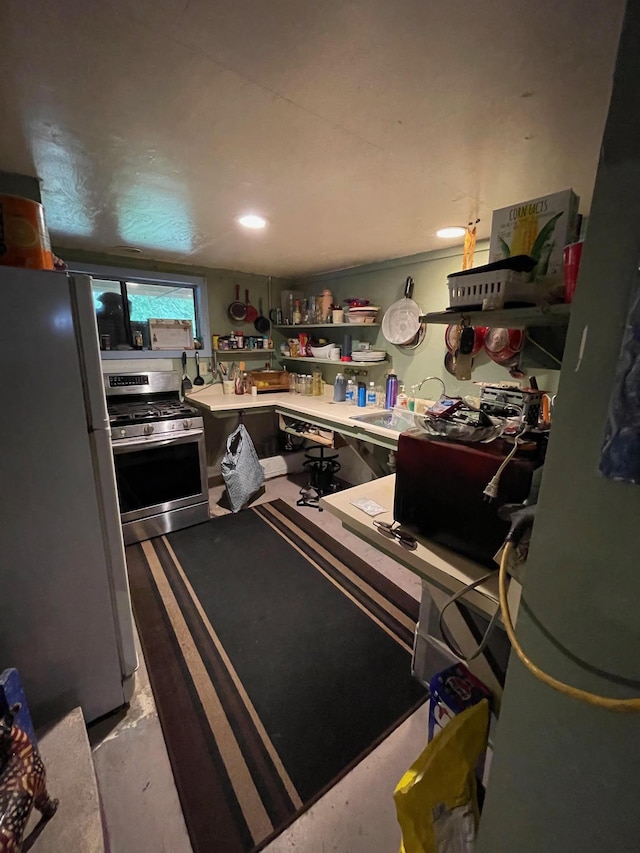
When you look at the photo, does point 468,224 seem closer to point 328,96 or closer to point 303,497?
point 328,96

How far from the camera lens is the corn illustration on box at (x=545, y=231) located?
2.52 ft

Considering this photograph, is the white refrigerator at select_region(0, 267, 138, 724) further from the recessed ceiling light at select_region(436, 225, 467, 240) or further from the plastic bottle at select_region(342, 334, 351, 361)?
the plastic bottle at select_region(342, 334, 351, 361)

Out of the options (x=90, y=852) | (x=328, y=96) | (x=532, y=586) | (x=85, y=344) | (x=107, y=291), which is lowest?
(x=90, y=852)

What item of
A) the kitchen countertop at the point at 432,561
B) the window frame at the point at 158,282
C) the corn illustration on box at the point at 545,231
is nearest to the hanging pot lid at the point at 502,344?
the corn illustration on box at the point at 545,231

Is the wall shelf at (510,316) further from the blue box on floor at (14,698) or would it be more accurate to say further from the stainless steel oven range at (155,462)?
the stainless steel oven range at (155,462)

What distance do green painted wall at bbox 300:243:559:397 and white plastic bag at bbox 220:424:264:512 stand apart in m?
1.32

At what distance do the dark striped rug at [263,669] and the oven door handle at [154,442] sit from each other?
2.31 ft

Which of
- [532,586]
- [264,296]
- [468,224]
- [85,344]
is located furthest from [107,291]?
[532,586]

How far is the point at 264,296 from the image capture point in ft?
11.2

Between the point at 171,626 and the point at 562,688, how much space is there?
5.70 ft

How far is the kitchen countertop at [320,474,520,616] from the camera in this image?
78 cm

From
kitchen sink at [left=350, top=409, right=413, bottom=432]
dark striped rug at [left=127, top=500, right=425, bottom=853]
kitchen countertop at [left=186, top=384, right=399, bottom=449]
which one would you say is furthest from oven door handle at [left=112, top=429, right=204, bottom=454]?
kitchen sink at [left=350, top=409, right=413, bottom=432]

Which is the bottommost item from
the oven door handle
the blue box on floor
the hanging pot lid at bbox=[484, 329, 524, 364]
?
the blue box on floor

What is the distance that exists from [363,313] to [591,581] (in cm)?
249
